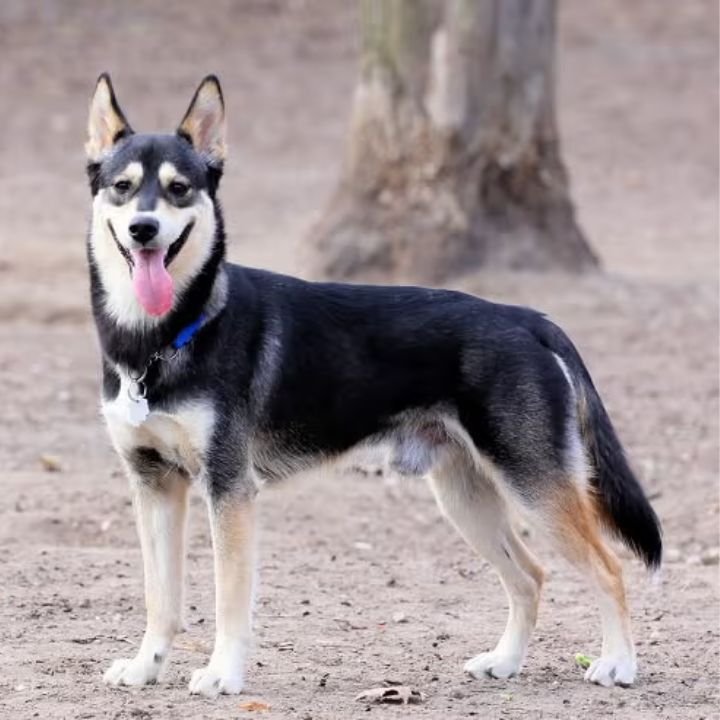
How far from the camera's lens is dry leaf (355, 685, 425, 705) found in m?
6.06

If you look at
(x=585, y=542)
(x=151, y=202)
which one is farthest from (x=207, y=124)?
(x=585, y=542)

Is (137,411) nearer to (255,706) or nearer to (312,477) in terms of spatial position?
(312,477)

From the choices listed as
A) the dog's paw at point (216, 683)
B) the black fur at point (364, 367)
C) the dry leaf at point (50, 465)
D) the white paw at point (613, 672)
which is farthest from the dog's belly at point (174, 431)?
the dry leaf at point (50, 465)

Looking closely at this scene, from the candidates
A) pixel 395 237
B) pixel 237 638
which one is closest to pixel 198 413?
pixel 237 638

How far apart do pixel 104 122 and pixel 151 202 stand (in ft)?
1.66

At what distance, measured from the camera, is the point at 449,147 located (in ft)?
43.8

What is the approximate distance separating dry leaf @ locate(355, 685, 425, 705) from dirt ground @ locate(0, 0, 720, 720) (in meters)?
0.07

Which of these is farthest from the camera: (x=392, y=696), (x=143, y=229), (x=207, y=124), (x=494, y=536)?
(x=494, y=536)

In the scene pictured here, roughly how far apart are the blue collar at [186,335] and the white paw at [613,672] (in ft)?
5.88

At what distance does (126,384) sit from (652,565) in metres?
1.97

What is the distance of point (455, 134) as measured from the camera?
525 inches

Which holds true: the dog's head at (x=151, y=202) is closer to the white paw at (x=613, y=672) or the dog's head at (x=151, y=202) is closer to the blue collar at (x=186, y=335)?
the blue collar at (x=186, y=335)

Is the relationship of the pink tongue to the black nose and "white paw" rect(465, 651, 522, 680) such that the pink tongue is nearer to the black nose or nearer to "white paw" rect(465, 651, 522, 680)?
Answer: the black nose

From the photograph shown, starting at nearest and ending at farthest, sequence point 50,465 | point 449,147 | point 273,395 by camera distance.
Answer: point 273,395 < point 50,465 < point 449,147
